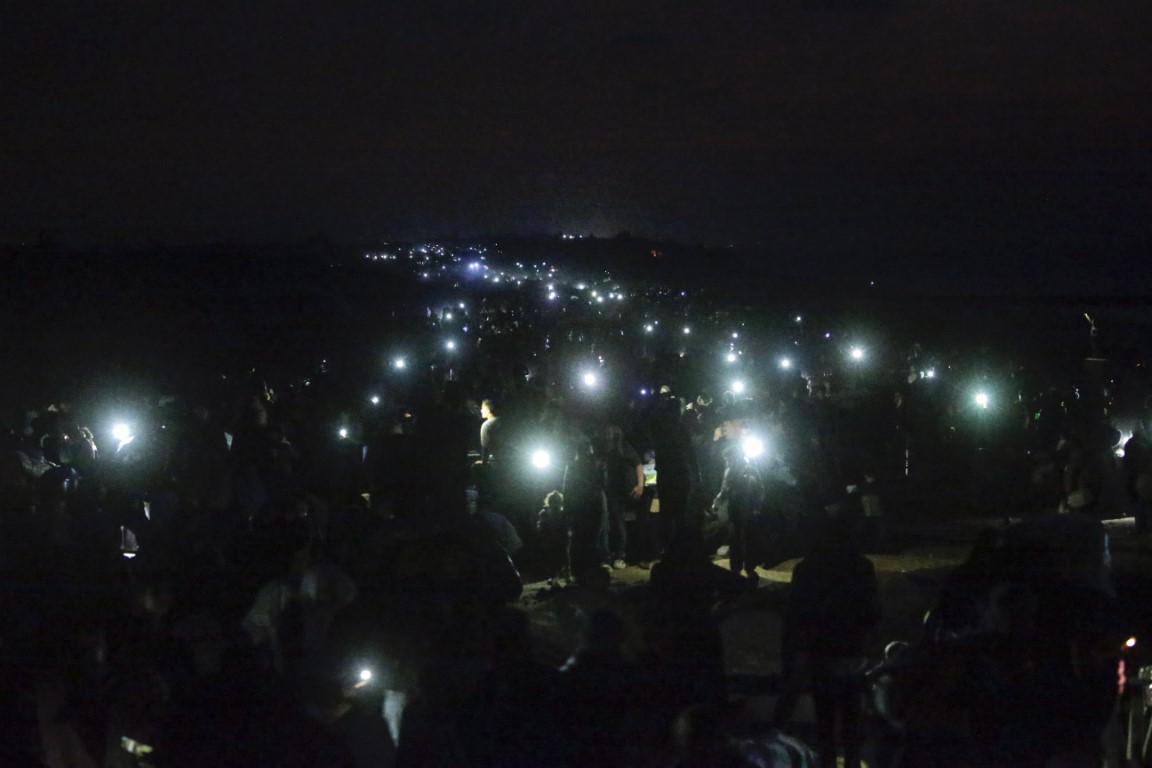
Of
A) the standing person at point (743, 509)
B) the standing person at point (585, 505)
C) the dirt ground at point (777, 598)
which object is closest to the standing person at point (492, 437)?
the standing person at point (585, 505)

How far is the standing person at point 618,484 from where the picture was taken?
34.0 feet

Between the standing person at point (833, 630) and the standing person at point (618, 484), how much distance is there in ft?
15.7

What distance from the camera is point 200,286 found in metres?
19.8

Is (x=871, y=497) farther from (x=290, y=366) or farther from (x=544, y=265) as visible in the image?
(x=544, y=265)

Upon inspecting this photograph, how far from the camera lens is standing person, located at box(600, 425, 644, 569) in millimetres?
10375

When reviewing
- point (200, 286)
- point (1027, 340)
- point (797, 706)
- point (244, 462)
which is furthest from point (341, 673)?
point (1027, 340)

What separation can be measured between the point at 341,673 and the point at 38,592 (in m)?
2.35

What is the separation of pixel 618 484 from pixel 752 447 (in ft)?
4.52

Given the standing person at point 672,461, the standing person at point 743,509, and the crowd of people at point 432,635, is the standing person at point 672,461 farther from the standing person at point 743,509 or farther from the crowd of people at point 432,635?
the crowd of people at point 432,635

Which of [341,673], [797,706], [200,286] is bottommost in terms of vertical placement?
[797,706]

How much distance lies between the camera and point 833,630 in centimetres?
550

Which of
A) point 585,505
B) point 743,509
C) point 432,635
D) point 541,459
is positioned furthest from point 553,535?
point 432,635

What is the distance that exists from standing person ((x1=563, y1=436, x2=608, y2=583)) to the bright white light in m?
1.45

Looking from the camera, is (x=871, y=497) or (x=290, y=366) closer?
(x=871, y=497)
